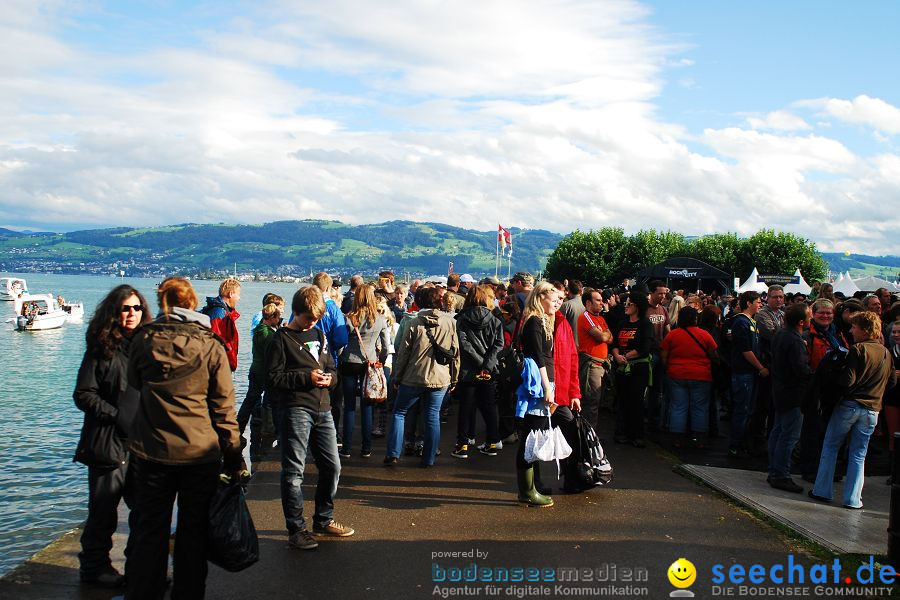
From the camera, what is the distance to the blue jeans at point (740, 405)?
895 cm

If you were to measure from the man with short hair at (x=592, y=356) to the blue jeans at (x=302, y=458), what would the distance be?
3.54 m

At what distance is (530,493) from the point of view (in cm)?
642

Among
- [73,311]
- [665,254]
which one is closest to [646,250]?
[665,254]

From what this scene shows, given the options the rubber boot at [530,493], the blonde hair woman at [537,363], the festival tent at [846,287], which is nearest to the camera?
the blonde hair woman at [537,363]

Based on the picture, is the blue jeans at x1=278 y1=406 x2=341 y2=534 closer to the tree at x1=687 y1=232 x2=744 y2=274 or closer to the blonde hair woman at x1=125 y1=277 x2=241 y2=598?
the blonde hair woman at x1=125 y1=277 x2=241 y2=598

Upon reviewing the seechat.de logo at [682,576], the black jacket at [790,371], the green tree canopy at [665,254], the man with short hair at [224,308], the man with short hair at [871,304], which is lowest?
the seechat.de logo at [682,576]

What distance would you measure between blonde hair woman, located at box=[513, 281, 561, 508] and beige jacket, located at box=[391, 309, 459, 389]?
1496 millimetres

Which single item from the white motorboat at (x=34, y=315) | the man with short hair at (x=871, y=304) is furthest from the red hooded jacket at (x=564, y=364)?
the white motorboat at (x=34, y=315)

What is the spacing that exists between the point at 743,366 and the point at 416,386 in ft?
14.3

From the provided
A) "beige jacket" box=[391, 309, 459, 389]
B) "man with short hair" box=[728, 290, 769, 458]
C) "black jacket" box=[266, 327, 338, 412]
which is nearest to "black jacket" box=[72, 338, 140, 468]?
"black jacket" box=[266, 327, 338, 412]

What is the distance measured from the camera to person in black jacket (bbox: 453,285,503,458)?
848 centimetres

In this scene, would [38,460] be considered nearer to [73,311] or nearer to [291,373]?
[291,373]

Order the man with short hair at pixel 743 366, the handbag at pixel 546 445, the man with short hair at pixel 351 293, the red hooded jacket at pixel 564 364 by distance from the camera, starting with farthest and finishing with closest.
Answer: the man with short hair at pixel 351 293 → the man with short hair at pixel 743 366 → the red hooded jacket at pixel 564 364 → the handbag at pixel 546 445

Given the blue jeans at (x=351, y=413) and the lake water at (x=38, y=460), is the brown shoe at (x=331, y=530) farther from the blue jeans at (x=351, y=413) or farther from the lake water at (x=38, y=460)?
the blue jeans at (x=351, y=413)
